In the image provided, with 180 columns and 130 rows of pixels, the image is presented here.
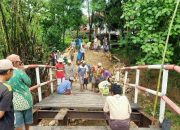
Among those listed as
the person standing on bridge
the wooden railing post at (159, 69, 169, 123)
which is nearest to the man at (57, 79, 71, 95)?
the wooden railing post at (159, 69, 169, 123)

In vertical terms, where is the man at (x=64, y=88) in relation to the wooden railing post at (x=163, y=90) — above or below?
below

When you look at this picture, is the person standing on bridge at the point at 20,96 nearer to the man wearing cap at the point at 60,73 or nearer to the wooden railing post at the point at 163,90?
the wooden railing post at the point at 163,90

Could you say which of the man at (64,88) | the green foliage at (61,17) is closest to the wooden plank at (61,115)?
the man at (64,88)

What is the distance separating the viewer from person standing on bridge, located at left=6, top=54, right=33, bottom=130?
17.7 ft

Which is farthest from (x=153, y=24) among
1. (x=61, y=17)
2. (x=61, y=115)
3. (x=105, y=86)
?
(x=61, y=17)

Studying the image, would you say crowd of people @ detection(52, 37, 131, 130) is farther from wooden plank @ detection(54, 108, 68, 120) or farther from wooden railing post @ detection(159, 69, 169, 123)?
wooden plank @ detection(54, 108, 68, 120)

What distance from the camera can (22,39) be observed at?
30.6 ft

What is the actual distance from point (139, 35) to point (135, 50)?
19069 mm

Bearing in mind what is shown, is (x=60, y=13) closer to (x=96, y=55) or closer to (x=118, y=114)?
(x=96, y=55)

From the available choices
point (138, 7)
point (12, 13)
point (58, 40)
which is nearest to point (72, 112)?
point (12, 13)

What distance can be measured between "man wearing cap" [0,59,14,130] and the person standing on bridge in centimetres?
132

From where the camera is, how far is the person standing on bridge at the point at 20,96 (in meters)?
5.39

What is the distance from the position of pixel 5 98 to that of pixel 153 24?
7144mm

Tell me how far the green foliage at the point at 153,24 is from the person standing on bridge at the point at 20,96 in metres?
4.75
